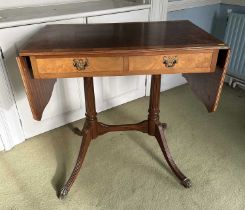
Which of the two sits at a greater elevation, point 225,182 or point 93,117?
point 93,117

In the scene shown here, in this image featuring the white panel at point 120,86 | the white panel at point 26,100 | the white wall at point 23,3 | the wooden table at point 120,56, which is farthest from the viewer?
the white panel at point 120,86

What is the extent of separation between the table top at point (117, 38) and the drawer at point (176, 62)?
0.14ft

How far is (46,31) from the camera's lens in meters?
1.43

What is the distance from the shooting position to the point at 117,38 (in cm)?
126

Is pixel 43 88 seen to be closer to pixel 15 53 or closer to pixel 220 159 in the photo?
pixel 15 53

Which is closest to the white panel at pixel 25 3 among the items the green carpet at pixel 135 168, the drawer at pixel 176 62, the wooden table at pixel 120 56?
the wooden table at pixel 120 56

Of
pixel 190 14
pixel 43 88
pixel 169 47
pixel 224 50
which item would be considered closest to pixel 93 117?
pixel 43 88

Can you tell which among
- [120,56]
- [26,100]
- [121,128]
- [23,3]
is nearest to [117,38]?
[120,56]

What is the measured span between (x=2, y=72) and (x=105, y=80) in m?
0.85

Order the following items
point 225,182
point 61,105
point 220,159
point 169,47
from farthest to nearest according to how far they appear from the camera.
→ 1. point 61,105
2. point 220,159
3. point 225,182
4. point 169,47

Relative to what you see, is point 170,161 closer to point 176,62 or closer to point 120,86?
point 176,62

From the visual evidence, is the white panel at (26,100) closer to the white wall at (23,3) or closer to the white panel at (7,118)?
the white panel at (7,118)

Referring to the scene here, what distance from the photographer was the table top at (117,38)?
1130 millimetres

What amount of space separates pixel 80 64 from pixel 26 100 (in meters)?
0.89
